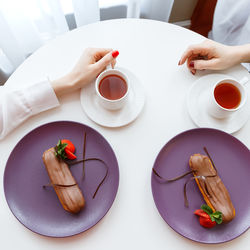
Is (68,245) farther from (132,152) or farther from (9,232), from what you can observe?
(132,152)

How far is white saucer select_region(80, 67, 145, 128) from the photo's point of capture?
847 millimetres

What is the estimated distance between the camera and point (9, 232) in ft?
2.52

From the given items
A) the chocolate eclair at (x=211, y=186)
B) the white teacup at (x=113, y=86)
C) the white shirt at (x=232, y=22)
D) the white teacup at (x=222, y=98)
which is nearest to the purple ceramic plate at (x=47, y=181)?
the white teacup at (x=113, y=86)

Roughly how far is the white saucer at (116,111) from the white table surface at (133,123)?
0.03 metres

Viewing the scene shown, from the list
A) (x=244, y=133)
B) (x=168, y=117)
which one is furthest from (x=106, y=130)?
(x=244, y=133)

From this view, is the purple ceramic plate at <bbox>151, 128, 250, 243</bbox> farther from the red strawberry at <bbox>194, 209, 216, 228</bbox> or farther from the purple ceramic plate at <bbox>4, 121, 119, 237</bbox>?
the purple ceramic plate at <bbox>4, 121, 119, 237</bbox>

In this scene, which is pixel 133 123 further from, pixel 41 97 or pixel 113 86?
pixel 41 97

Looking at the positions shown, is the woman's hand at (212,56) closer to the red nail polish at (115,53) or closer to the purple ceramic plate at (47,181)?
the red nail polish at (115,53)

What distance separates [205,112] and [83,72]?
454mm

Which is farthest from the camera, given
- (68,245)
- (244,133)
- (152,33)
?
(152,33)

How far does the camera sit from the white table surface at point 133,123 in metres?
0.77

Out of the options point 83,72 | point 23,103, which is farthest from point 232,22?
point 23,103

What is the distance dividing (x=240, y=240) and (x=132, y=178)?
39cm

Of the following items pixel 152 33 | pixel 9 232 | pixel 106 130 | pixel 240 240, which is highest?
pixel 152 33
